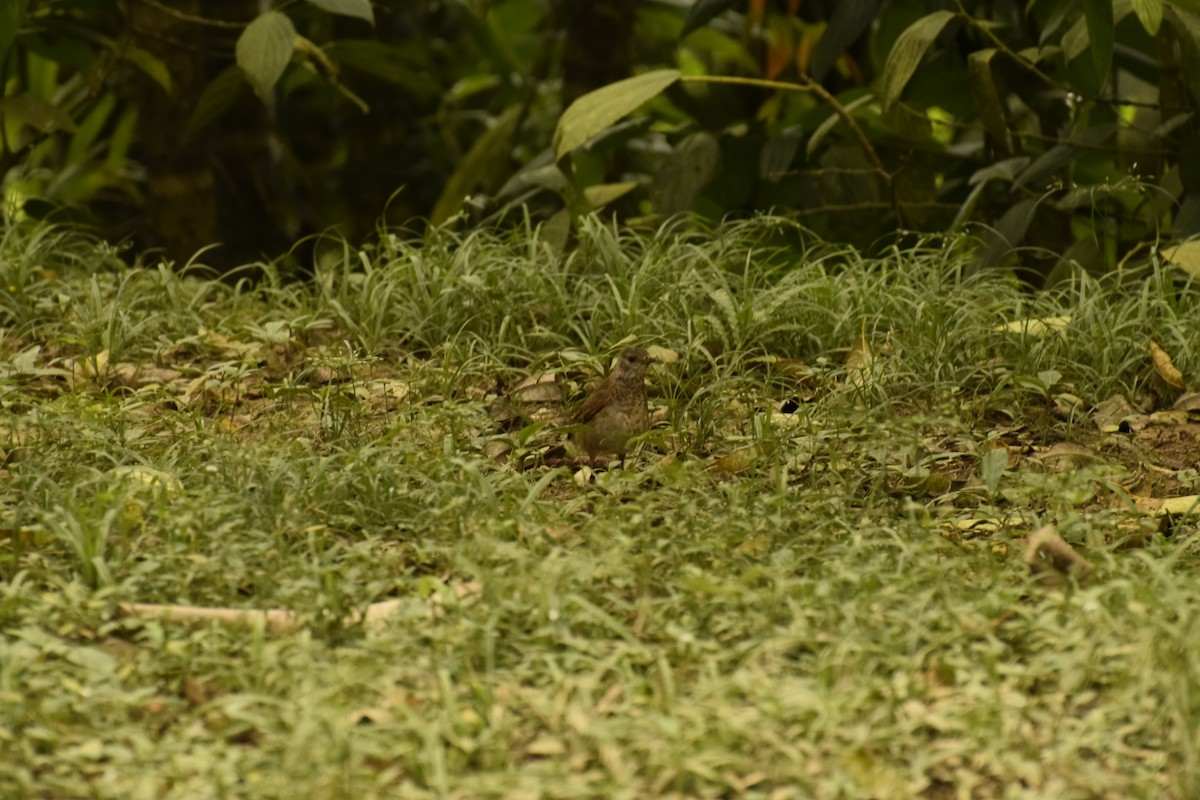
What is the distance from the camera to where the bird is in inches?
108


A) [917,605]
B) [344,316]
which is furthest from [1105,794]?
[344,316]

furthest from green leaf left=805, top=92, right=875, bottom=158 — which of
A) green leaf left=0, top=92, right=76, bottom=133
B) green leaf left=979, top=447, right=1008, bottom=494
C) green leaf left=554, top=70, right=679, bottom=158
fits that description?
green leaf left=0, top=92, right=76, bottom=133

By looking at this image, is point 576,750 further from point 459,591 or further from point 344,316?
point 344,316

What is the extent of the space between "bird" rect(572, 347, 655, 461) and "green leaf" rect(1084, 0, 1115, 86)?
56.4 inches

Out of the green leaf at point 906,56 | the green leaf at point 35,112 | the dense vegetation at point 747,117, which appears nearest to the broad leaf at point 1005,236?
the dense vegetation at point 747,117

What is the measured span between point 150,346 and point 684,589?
1.83 m

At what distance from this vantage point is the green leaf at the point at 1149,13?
10.8 feet

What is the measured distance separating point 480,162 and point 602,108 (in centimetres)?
Answer: 102

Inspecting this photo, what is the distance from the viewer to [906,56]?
3.74m

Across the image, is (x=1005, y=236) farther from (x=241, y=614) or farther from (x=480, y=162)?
(x=241, y=614)

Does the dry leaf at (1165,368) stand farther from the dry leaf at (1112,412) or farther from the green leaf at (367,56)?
the green leaf at (367,56)

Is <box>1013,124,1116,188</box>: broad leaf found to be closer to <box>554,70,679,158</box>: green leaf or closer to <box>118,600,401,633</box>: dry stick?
<box>554,70,679,158</box>: green leaf

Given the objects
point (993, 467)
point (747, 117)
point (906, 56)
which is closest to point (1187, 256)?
point (906, 56)

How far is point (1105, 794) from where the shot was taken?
5.54 ft
